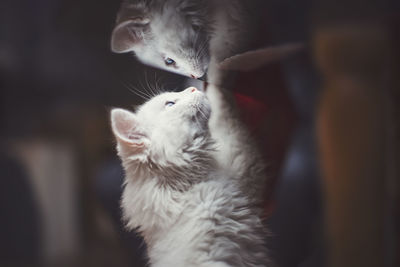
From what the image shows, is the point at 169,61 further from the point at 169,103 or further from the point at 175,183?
the point at 175,183

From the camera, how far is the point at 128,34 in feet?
1.74

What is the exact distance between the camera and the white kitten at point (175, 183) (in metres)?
0.54

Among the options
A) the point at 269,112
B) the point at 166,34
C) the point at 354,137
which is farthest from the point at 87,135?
the point at 354,137

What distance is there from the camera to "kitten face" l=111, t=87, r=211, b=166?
53 centimetres

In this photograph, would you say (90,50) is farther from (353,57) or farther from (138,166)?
(353,57)

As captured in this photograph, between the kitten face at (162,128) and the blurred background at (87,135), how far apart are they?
0.02 metres

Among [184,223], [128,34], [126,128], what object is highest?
[128,34]

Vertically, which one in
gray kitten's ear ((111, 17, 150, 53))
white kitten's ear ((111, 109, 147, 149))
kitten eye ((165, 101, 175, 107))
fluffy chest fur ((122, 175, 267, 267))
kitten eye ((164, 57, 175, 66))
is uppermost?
gray kitten's ear ((111, 17, 150, 53))

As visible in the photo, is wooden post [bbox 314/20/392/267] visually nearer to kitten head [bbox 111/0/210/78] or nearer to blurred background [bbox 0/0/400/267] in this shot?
blurred background [bbox 0/0/400/267]

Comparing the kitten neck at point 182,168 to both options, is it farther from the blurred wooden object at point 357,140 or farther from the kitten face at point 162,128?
the blurred wooden object at point 357,140

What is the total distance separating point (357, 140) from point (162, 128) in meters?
0.35

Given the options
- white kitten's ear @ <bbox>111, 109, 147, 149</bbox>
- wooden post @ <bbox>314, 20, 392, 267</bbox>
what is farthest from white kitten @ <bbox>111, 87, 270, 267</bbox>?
wooden post @ <bbox>314, 20, 392, 267</bbox>

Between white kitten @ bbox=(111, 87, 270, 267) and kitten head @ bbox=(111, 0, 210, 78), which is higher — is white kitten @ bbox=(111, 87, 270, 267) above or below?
below

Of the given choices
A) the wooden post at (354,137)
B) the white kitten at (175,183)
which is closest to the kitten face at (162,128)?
the white kitten at (175,183)
